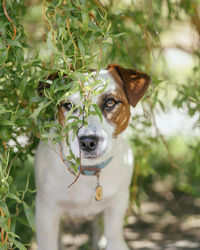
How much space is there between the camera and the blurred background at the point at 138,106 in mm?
2031

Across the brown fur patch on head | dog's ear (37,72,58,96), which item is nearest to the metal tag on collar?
the brown fur patch on head

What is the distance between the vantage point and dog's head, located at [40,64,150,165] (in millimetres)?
2145

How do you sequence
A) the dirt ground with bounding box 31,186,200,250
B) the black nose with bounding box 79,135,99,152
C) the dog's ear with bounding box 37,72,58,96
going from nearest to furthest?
1. the black nose with bounding box 79,135,99,152
2. the dog's ear with bounding box 37,72,58,96
3. the dirt ground with bounding box 31,186,200,250

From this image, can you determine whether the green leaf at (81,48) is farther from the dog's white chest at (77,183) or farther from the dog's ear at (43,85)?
the dog's white chest at (77,183)

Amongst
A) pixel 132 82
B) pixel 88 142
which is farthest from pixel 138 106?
pixel 88 142

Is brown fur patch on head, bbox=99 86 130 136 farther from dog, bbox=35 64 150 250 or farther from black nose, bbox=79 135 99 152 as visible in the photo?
black nose, bbox=79 135 99 152

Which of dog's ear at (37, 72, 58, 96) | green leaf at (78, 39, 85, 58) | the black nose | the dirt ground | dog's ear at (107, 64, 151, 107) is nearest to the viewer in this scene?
green leaf at (78, 39, 85, 58)

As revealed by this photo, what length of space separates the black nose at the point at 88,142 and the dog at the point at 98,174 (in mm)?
166

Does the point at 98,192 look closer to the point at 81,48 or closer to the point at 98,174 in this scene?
the point at 98,174

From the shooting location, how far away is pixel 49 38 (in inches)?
71.6

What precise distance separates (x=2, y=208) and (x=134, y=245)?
1715mm

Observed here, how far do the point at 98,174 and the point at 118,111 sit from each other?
0.39 meters

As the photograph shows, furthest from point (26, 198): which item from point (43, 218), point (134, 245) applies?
point (43, 218)

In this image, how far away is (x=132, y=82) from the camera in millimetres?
2486
